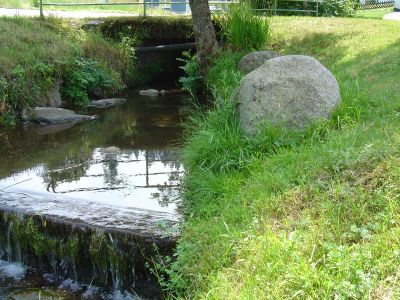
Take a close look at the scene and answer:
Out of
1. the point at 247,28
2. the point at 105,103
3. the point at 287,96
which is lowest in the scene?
the point at 105,103

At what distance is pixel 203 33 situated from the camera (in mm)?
14531

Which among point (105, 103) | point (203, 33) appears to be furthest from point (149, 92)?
point (203, 33)

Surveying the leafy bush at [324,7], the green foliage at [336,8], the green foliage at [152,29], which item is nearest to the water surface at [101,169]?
the green foliage at [152,29]

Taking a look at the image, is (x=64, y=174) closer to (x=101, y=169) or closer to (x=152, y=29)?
(x=101, y=169)

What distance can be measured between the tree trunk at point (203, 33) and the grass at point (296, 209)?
20.4 feet

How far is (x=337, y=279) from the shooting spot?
4.23 metres

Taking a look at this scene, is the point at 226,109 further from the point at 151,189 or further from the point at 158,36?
the point at 158,36

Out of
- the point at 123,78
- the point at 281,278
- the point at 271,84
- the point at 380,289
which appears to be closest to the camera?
the point at 380,289

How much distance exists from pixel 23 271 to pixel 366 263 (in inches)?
168

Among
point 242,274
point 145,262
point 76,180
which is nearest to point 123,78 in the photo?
point 76,180

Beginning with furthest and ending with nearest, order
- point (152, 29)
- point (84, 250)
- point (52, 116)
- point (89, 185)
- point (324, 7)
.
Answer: point (324, 7) → point (152, 29) → point (52, 116) → point (89, 185) → point (84, 250)

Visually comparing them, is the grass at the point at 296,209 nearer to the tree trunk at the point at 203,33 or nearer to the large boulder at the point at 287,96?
the large boulder at the point at 287,96

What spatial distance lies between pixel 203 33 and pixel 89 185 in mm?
7112

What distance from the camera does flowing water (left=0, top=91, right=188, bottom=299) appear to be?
259 inches
